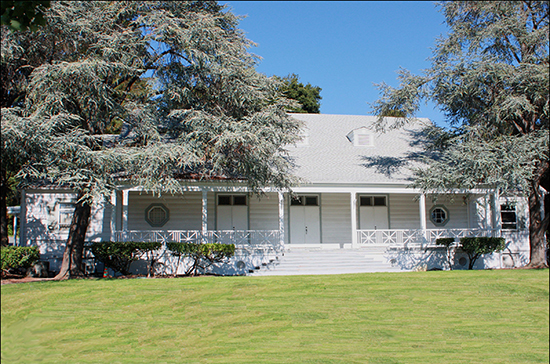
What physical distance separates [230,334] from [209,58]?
11.1 metres

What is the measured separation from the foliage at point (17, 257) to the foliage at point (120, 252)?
2094 millimetres

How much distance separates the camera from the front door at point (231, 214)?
Answer: 19.7 meters

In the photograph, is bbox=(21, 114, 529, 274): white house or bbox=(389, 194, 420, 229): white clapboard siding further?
bbox=(389, 194, 420, 229): white clapboard siding

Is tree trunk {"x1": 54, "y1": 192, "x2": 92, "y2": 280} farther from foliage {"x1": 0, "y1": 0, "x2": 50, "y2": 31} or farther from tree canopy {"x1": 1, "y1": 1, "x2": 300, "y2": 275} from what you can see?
foliage {"x1": 0, "y1": 0, "x2": 50, "y2": 31}

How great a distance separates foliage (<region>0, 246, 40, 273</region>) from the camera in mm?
15125

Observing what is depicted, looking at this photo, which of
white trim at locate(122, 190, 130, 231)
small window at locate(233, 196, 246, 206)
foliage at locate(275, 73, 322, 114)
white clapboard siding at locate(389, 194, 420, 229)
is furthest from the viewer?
foliage at locate(275, 73, 322, 114)

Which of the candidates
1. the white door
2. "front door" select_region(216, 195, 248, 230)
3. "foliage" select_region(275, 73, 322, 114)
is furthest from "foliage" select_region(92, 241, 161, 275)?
"foliage" select_region(275, 73, 322, 114)

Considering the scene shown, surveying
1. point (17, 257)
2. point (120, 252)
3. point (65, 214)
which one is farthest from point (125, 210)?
point (17, 257)

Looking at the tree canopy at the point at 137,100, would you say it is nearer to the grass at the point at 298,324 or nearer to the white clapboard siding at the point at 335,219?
the white clapboard siding at the point at 335,219

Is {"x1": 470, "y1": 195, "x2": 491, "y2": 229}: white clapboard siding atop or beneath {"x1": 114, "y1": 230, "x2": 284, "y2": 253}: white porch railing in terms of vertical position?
atop

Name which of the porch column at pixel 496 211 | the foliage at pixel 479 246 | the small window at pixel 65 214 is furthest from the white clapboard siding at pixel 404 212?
the small window at pixel 65 214

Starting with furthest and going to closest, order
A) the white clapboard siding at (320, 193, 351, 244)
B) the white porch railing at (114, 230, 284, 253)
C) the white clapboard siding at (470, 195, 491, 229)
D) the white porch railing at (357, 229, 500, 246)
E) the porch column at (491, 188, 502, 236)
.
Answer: the white clapboard siding at (470, 195, 491, 229) < the white clapboard siding at (320, 193, 351, 244) < the porch column at (491, 188, 502, 236) < the white porch railing at (357, 229, 500, 246) < the white porch railing at (114, 230, 284, 253)

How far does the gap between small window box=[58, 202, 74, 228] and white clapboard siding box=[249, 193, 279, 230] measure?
7.29m

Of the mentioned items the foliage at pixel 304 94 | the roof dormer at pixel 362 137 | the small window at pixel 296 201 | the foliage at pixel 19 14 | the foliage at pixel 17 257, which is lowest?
the foliage at pixel 17 257
